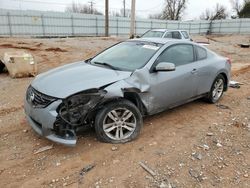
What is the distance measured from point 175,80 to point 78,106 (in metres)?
1.81

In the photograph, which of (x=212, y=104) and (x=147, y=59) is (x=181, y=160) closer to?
(x=147, y=59)

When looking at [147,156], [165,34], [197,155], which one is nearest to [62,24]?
[165,34]

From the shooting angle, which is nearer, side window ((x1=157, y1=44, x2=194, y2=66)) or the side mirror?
the side mirror

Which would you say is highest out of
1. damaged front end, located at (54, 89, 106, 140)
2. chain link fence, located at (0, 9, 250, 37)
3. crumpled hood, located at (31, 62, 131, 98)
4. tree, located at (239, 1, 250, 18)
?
tree, located at (239, 1, 250, 18)

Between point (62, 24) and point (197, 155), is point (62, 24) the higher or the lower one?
the higher one

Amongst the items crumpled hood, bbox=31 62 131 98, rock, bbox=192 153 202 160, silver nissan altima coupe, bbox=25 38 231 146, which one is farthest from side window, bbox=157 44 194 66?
rock, bbox=192 153 202 160

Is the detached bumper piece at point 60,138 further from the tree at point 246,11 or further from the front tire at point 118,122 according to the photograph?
the tree at point 246,11

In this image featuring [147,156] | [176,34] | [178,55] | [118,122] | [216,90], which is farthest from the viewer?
[176,34]

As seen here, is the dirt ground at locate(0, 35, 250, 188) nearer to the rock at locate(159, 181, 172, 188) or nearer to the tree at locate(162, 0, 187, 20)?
the rock at locate(159, 181, 172, 188)

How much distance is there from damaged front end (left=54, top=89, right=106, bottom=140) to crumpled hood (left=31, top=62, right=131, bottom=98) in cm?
9

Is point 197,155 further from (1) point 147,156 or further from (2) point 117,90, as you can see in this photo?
(2) point 117,90

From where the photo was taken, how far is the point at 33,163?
10.1 ft

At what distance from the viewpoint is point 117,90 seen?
3381 mm

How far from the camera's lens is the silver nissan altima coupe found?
3.14m
